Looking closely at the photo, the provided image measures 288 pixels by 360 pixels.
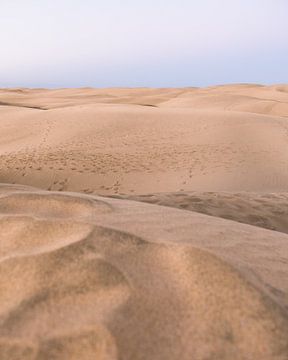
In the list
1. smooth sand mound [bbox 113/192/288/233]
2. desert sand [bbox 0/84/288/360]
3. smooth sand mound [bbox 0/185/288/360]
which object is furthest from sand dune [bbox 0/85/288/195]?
smooth sand mound [bbox 0/185/288/360]

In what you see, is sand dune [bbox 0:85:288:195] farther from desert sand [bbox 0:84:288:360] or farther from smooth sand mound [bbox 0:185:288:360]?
smooth sand mound [bbox 0:185:288:360]

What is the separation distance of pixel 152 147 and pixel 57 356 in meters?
7.70

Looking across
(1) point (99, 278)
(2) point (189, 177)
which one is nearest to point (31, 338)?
(1) point (99, 278)

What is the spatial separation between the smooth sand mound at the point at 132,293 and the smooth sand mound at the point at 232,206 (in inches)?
71.4

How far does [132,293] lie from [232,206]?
2.64 meters

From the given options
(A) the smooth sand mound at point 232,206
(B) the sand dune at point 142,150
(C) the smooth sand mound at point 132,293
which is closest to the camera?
(C) the smooth sand mound at point 132,293

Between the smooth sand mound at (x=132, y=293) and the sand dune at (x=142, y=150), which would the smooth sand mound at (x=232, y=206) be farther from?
the sand dune at (x=142, y=150)

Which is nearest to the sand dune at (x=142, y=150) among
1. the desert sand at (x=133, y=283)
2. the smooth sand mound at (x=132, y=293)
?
the desert sand at (x=133, y=283)

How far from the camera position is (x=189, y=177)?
7.19 meters

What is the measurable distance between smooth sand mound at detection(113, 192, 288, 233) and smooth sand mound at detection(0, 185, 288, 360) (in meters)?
1.81

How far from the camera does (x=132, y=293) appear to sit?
46.8 inches

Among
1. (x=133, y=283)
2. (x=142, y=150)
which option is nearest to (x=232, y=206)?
(x=133, y=283)

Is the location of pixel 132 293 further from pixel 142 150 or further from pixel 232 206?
pixel 142 150

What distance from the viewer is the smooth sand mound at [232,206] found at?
3498 millimetres
